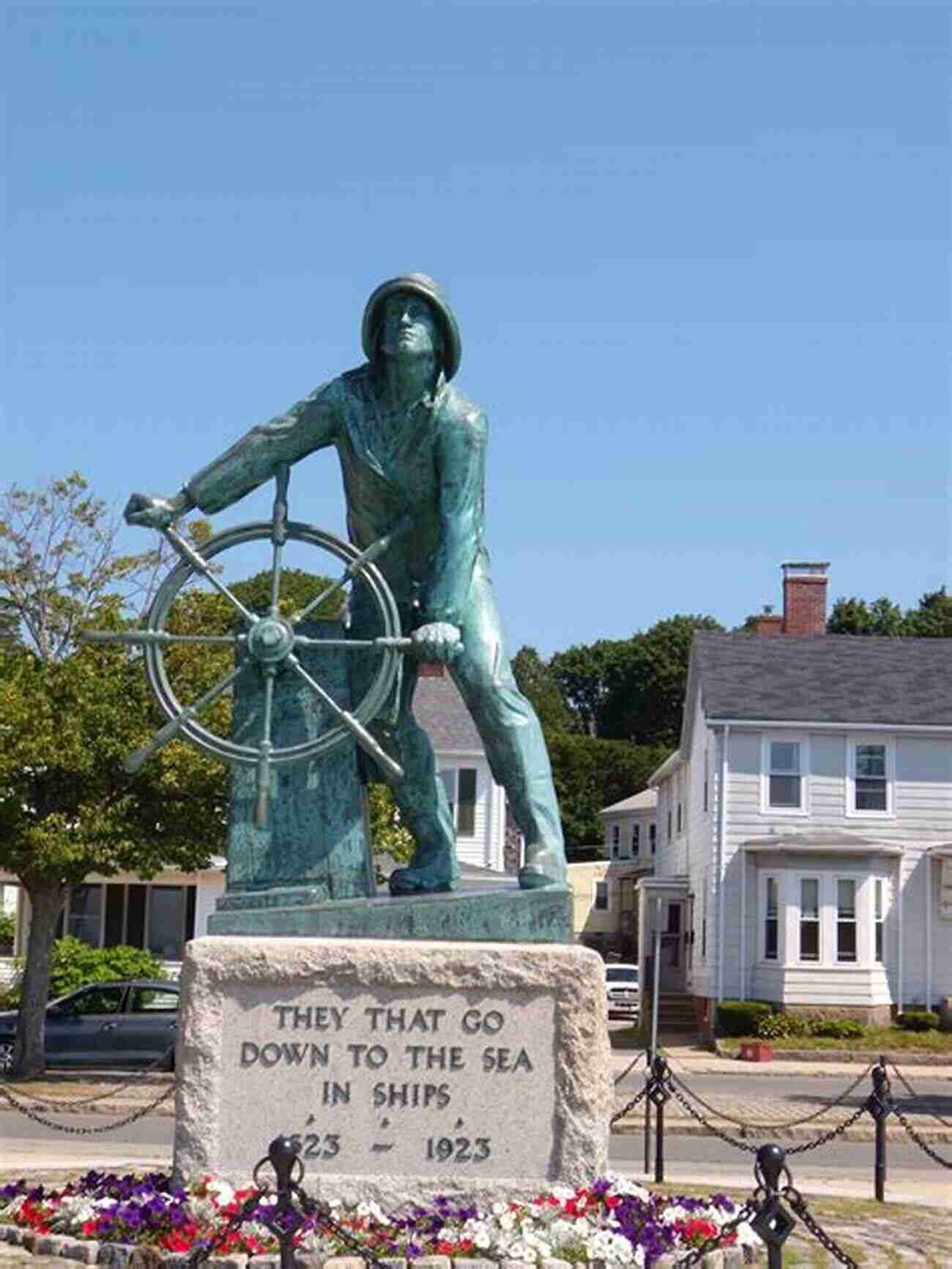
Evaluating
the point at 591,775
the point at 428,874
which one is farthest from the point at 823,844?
the point at 591,775

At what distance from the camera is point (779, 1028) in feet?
106

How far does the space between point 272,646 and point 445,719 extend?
3577 cm

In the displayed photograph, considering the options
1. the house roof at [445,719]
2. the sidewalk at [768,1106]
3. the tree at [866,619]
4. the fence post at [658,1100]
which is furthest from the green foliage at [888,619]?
the fence post at [658,1100]

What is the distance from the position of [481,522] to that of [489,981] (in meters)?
2.13

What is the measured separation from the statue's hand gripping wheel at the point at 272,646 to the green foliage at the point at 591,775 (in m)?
60.5

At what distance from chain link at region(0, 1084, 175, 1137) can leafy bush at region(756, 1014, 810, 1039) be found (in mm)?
13911

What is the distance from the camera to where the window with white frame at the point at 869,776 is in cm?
3559

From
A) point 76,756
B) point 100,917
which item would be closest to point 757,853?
point 100,917

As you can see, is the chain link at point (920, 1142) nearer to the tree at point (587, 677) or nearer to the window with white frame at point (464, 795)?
the window with white frame at point (464, 795)

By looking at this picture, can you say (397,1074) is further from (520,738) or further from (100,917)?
(100,917)

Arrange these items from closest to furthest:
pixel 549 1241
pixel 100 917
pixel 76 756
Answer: pixel 549 1241, pixel 76 756, pixel 100 917

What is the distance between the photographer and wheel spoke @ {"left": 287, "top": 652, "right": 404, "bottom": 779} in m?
8.15

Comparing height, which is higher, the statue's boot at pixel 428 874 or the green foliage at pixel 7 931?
the statue's boot at pixel 428 874

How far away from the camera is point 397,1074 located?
7863mm
